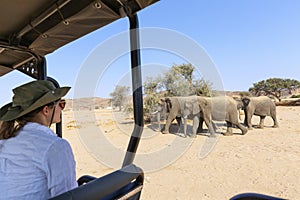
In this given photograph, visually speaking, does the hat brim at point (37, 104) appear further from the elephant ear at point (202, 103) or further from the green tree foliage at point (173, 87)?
the green tree foliage at point (173, 87)

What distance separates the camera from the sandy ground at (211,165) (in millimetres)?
3125

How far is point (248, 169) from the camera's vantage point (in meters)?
4.01

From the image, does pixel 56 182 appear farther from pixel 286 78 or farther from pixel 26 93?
pixel 286 78

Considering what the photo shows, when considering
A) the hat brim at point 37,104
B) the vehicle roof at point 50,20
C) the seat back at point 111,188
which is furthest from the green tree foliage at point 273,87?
the hat brim at point 37,104

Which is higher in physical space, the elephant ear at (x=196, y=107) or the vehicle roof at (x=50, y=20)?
the vehicle roof at (x=50, y=20)

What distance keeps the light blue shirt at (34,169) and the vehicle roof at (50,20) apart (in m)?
0.83

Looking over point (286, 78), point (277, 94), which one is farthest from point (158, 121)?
point (286, 78)

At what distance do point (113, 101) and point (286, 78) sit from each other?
791 inches

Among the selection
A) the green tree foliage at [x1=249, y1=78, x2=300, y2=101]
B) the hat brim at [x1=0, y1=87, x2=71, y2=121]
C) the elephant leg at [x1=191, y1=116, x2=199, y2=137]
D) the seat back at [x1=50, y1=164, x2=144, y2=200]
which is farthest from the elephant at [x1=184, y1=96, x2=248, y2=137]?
the green tree foliage at [x1=249, y1=78, x2=300, y2=101]

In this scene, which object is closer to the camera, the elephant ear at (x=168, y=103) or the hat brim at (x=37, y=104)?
the hat brim at (x=37, y=104)

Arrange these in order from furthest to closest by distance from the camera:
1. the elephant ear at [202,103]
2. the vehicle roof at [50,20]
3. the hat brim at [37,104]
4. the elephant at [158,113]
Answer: the elephant at [158,113] < the elephant ear at [202,103] < the vehicle roof at [50,20] < the hat brim at [37,104]

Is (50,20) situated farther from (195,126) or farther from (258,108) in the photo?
(258,108)

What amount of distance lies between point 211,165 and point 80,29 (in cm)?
374

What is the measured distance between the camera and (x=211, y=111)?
26.8 feet
